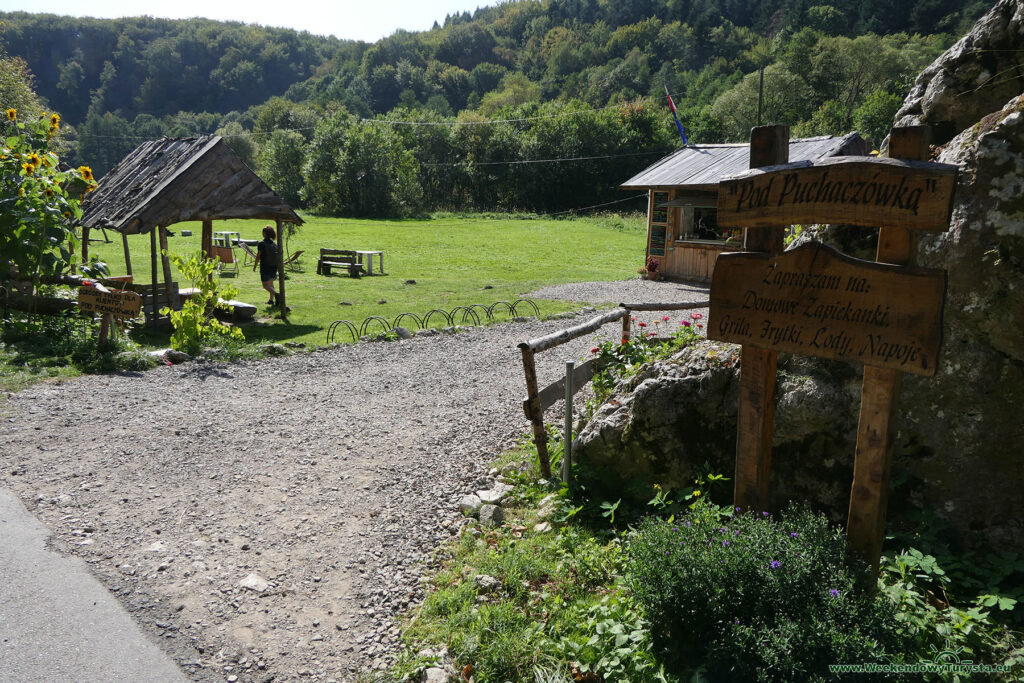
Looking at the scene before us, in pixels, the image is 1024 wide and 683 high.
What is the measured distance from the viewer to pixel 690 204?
19.9 meters

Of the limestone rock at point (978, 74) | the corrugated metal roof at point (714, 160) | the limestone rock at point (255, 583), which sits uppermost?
the corrugated metal roof at point (714, 160)

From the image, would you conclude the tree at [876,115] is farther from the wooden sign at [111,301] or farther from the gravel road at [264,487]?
the wooden sign at [111,301]

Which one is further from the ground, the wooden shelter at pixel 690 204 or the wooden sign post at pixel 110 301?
the wooden shelter at pixel 690 204

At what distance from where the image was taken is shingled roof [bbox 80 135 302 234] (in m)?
12.5

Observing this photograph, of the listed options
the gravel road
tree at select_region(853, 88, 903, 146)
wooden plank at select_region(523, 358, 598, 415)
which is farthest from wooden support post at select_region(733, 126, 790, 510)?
tree at select_region(853, 88, 903, 146)

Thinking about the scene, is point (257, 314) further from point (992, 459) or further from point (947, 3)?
point (947, 3)

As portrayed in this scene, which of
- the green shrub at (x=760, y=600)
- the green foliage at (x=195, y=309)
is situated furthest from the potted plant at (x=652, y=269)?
the green shrub at (x=760, y=600)

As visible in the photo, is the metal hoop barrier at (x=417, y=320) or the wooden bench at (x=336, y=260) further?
the wooden bench at (x=336, y=260)

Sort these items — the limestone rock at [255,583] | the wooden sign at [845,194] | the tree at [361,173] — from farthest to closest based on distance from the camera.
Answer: the tree at [361,173] → the limestone rock at [255,583] → the wooden sign at [845,194]

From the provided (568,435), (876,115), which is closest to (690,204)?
(568,435)

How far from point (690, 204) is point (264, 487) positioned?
16.5 metres

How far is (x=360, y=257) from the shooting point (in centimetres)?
2528

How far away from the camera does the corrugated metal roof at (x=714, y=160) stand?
17.8 metres

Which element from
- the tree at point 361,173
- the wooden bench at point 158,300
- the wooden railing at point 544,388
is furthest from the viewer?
the tree at point 361,173
